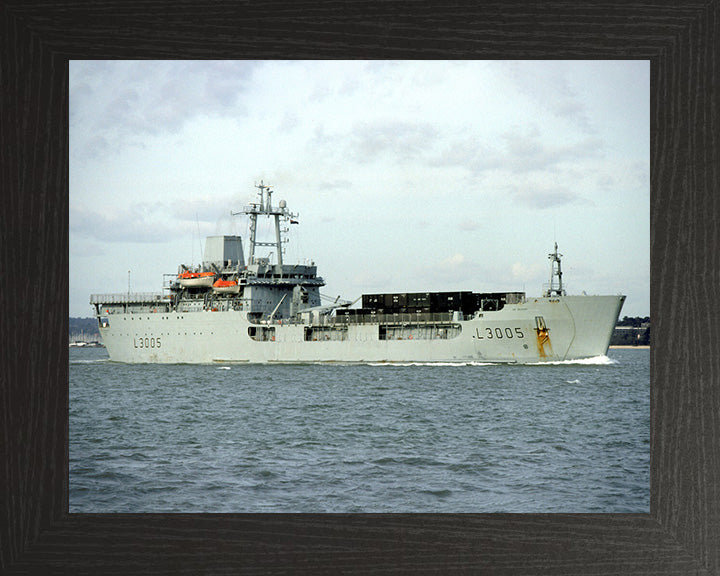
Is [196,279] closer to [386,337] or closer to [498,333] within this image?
[386,337]

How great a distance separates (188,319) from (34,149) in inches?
693

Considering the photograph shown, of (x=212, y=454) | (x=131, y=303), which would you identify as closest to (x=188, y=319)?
(x=131, y=303)

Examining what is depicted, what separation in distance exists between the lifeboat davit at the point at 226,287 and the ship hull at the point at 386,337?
0.80 m

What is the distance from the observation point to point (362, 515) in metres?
2.58

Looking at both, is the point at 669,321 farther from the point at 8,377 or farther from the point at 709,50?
the point at 8,377

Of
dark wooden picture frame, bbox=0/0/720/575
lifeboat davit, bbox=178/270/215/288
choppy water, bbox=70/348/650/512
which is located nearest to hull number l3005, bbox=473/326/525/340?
A: choppy water, bbox=70/348/650/512

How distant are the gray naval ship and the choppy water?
0.62 meters

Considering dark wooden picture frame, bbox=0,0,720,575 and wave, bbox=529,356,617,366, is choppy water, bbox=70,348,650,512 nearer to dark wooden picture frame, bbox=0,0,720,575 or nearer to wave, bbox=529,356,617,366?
wave, bbox=529,356,617,366

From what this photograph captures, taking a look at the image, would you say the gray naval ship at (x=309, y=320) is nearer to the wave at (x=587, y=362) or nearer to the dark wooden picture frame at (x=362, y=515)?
the wave at (x=587, y=362)

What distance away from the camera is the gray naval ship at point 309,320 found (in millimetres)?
17234

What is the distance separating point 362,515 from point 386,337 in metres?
16.0

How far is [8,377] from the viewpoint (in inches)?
102

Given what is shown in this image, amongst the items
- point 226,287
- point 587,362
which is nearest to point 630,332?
point 587,362

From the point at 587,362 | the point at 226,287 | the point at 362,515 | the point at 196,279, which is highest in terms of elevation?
the point at 196,279
